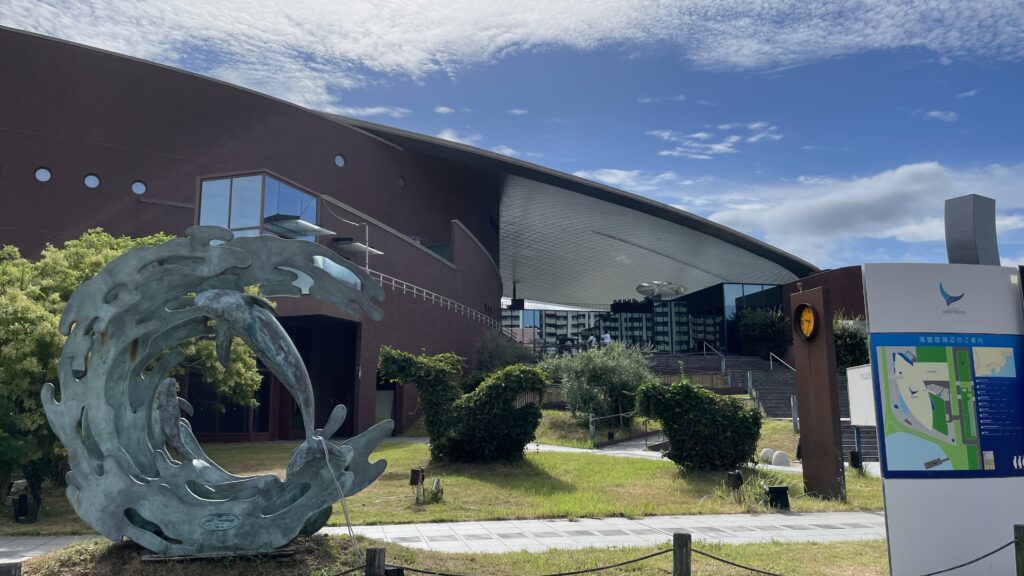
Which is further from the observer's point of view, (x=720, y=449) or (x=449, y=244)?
(x=449, y=244)

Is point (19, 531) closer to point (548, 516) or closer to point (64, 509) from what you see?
point (64, 509)

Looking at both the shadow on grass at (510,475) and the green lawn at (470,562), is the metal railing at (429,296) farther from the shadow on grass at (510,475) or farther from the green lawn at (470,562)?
the green lawn at (470,562)

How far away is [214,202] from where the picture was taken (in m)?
25.8

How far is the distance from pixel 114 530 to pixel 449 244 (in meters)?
32.0

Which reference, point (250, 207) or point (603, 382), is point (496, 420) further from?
point (250, 207)

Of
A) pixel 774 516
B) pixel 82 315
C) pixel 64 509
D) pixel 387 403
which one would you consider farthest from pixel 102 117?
pixel 774 516

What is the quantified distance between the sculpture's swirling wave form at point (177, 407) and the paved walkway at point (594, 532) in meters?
2.21

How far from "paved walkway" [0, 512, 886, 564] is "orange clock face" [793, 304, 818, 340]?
3.56m

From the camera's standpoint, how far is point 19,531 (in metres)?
11.5

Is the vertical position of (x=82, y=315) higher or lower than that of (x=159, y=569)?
higher

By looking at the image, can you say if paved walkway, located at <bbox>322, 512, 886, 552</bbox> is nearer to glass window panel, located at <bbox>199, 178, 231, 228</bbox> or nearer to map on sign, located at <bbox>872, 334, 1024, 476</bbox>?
map on sign, located at <bbox>872, 334, 1024, 476</bbox>

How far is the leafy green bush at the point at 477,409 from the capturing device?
696 inches

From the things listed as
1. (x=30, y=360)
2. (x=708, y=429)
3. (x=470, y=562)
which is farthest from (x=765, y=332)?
(x=30, y=360)

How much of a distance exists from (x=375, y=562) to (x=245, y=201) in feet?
70.5
